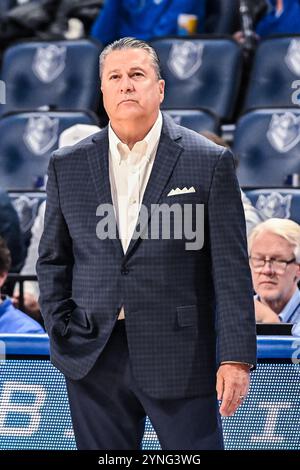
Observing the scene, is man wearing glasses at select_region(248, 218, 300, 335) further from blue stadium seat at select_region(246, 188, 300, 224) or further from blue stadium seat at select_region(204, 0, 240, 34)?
blue stadium seat at select_region(204, 0, 240, 34)

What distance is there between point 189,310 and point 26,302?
211cm

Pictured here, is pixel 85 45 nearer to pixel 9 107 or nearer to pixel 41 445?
pixel 9 107

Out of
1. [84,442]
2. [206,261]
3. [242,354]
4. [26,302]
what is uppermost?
[206,261]

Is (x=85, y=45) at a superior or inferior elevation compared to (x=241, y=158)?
superior

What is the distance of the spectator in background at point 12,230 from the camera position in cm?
459

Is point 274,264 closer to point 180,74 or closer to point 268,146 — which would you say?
point 268,146

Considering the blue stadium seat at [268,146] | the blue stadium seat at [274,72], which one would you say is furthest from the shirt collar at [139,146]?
the blue stadium seat at [274,72]

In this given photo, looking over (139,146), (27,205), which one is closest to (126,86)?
(139,146)

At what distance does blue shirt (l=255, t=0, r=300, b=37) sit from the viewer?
6.43 m

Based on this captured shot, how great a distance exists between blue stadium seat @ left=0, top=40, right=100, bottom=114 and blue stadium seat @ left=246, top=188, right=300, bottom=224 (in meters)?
1.91
